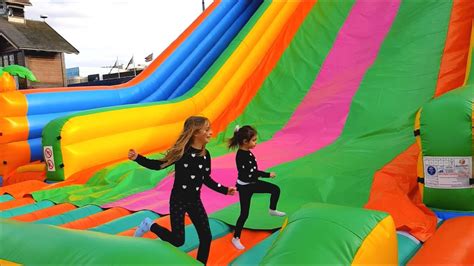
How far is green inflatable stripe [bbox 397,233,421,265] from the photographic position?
199 cm

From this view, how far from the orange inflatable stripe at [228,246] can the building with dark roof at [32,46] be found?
1332 centimetres

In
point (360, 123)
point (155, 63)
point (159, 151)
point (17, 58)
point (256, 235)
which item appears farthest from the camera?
point (17, 58)

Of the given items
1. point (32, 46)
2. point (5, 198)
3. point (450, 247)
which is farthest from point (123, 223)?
point (32, 46)

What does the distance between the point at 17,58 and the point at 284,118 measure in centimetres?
1263

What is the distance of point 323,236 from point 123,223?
5.30 ft

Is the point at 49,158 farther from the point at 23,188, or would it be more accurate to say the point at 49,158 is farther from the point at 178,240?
the point at 178,240

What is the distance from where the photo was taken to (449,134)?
2428 mm

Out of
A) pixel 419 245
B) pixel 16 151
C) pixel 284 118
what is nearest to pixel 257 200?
pixel 419 245

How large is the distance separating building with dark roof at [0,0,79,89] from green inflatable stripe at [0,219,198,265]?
13.7m

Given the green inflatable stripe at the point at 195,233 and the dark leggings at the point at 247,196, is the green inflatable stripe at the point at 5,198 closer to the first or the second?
the green inflatable stripe at the point at 195,233

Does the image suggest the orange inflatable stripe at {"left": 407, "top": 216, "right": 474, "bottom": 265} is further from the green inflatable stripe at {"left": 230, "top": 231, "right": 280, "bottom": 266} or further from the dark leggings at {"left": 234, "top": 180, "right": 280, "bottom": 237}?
the dark leggings at {"left": 234, "top": 180, "right": 280, "bottom": 237}

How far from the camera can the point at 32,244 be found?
1545mm

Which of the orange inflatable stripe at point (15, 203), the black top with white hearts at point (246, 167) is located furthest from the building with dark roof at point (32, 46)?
the black top with white hearts at point (246, 167)

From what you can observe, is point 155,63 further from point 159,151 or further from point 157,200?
point 157,200
